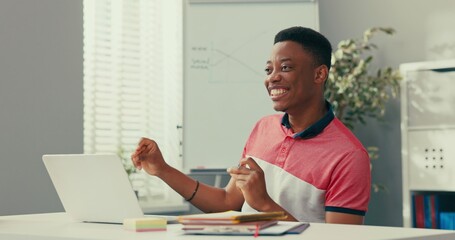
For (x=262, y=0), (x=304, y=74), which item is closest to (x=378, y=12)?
(x=262, y=0)

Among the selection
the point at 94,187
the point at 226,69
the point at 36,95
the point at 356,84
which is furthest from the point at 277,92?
the point at 356,84

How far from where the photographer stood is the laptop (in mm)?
1827

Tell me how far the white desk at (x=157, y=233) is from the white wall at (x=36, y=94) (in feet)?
5.08

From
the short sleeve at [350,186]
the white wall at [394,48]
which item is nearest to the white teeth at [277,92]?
the short sleeve at [350,186]

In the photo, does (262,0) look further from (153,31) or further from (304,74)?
(304,74)

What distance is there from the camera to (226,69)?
4.26 metres

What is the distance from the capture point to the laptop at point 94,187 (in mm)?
1827

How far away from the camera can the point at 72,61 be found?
3.74 meters

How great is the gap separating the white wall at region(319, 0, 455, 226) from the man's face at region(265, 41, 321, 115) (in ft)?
7.26

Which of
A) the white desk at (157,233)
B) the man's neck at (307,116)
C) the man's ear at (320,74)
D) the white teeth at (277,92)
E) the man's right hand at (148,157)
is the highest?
the man's ear at (320,74)

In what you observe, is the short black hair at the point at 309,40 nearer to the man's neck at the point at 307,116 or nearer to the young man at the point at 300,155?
the young man at the point at 300,155

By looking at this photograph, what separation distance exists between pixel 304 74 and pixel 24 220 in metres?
0.91

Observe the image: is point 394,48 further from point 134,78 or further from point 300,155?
point 300,155

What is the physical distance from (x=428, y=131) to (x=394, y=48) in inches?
29.8
